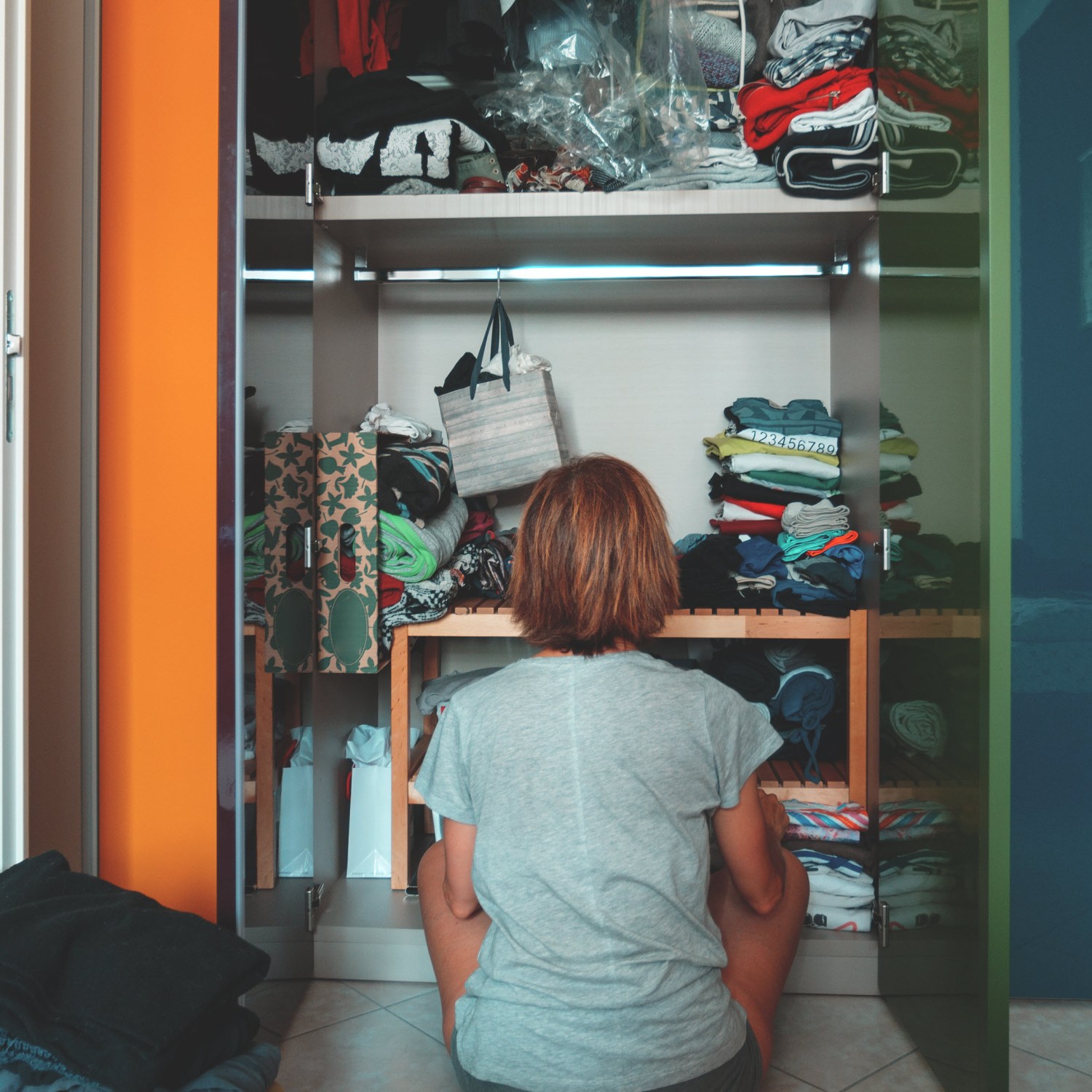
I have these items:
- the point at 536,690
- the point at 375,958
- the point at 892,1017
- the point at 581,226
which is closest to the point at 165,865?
the point at 375,958

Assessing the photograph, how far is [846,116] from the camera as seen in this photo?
1951 mm

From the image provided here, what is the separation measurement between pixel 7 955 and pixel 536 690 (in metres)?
0.61

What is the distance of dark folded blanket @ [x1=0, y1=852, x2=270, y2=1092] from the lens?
2.86 ft

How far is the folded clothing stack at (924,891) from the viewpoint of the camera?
1.51 metres

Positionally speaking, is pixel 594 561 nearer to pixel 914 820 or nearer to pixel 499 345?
pixel 914 820

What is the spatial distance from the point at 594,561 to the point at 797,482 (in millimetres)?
1192

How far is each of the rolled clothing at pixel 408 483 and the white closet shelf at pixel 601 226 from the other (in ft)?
1.71

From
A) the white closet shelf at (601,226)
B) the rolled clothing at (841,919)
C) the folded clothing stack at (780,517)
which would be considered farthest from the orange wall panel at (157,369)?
the rolled clothing at (841,919)

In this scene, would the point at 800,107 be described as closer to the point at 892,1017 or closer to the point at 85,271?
the point at 85,271

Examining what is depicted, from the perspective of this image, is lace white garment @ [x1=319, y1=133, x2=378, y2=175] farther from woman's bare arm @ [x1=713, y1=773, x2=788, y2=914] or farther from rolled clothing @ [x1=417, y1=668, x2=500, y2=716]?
woman's bare arm @ [x1=713, y1=773, x2=788, y2=914]

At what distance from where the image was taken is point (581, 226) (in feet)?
6.95

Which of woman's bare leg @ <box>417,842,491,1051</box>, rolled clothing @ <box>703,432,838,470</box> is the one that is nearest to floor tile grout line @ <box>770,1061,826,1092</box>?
woman's bare leg @ <box>417,842,491,1051</box>

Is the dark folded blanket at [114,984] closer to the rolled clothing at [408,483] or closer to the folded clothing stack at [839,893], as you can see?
the rolled clothing at [408,483]

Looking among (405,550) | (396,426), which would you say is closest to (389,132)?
(396,426)
